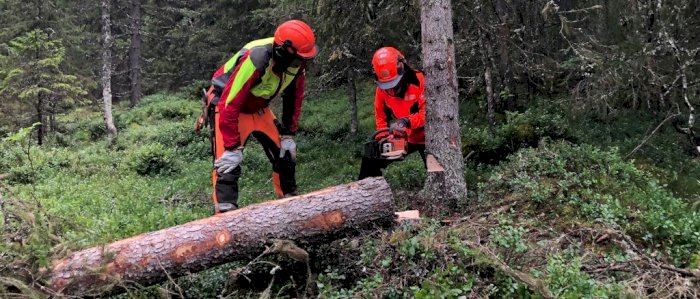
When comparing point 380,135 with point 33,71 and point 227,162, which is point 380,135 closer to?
point 227,162

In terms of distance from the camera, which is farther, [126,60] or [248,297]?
[126,60]

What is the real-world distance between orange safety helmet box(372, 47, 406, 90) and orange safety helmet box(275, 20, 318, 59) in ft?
3.77

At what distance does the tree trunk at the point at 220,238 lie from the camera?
3607 millimetres

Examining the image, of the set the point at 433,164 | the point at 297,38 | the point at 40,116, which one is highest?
the point at 297,38

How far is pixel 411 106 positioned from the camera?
6430mm

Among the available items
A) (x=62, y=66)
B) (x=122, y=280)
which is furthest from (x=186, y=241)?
(x=62, y=66)

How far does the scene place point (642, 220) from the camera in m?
4.52

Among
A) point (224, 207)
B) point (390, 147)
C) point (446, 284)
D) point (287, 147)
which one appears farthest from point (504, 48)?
point (446, 284)

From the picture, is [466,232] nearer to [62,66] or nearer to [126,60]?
[62,66]

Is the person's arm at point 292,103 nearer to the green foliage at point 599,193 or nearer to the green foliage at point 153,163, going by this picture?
the green foliage at point 599,193

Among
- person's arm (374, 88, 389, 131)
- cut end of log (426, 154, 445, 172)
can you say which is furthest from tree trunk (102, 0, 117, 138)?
cut end of log (426, 154, 445, 172)

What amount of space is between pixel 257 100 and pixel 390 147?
1664 millimetres

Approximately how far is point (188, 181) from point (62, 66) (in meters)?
15.0

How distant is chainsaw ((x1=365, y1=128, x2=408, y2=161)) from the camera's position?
5973mm
